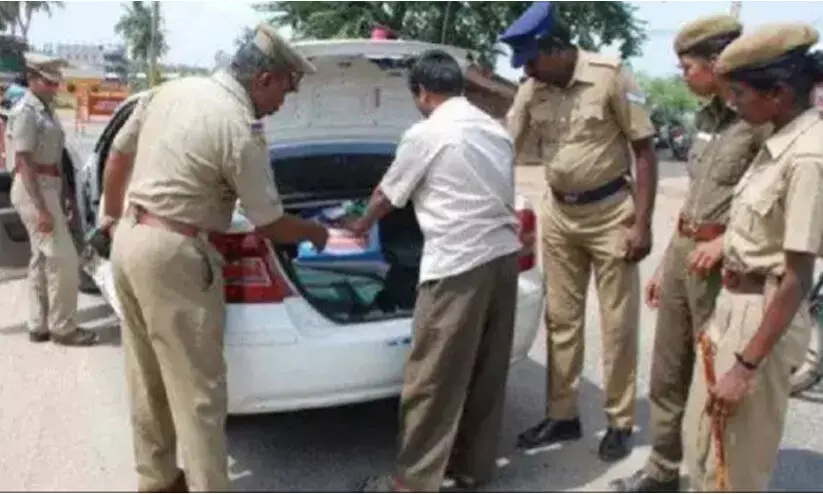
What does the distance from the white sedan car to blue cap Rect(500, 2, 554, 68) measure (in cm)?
36

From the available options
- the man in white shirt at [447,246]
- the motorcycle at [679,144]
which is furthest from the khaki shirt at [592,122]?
the motorcycle at [679,144]

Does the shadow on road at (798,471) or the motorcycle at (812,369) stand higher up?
the motorcycle at (812,369)

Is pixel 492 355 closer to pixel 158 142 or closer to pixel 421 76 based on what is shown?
pixel 421 76

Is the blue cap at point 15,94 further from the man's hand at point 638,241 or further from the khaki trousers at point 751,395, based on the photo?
the khaki trousers at point 751,395

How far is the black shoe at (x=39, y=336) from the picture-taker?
6082mm

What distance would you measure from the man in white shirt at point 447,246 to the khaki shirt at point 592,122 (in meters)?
0.51

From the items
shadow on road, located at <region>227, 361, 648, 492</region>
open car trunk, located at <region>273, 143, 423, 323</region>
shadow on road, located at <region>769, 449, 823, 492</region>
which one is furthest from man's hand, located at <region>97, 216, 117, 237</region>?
shadow on road, located at <region>769, 449, 823, 492</region>

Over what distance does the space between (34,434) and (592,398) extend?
2728 millimetres

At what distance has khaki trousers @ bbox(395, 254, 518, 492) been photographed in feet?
12.1

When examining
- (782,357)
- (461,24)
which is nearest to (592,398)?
(782,357)

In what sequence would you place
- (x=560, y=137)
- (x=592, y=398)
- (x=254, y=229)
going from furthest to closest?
1. (x=592, y=398)
2. (x=560, y=137)
3. (x=254, y=229)

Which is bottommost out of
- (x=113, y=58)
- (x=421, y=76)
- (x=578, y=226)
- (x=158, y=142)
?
(x=113, y=58)

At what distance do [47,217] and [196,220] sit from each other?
2.86m

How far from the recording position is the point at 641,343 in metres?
6.18
